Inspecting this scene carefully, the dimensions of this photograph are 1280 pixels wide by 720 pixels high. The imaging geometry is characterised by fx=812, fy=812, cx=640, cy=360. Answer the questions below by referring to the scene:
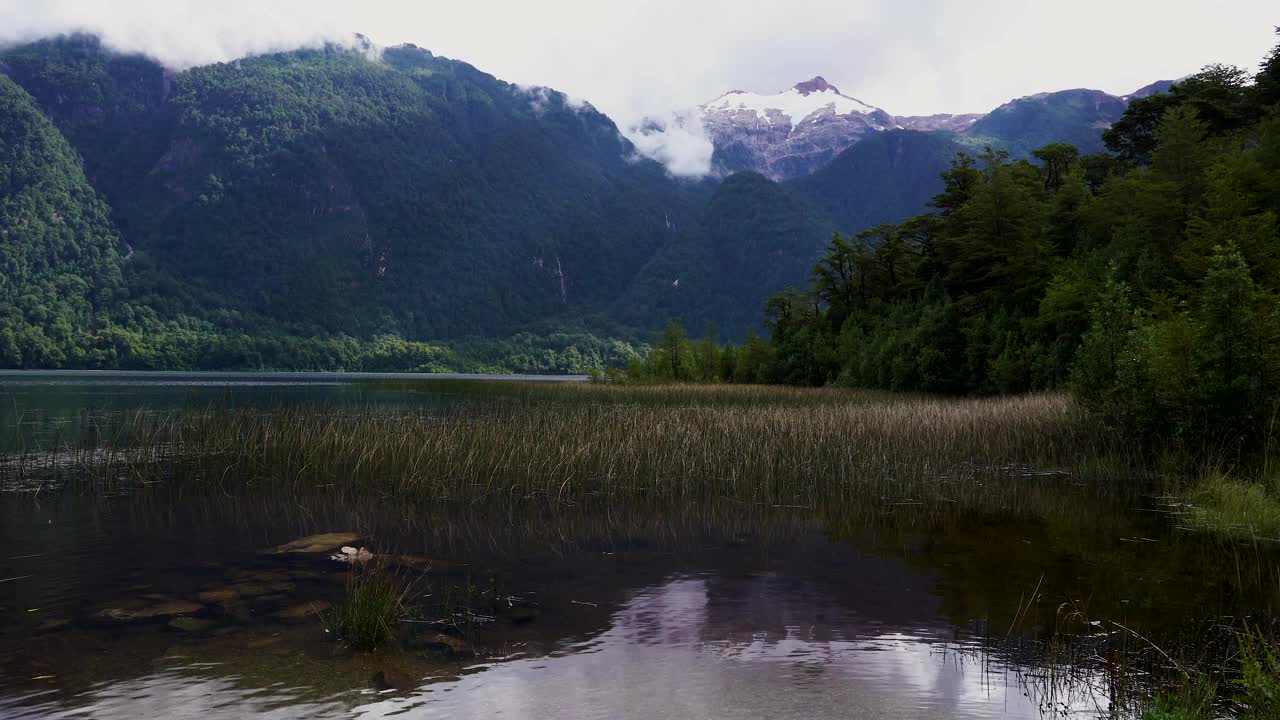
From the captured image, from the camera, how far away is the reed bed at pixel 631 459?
16.9m

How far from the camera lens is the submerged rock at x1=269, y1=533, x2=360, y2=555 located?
452 inches

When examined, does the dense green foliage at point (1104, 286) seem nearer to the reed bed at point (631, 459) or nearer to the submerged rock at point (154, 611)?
the reed bed at point (631, 459)

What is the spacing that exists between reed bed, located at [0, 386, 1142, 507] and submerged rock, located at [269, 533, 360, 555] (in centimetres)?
372

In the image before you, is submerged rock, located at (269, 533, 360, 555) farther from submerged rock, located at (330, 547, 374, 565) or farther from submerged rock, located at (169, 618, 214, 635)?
submerged rock, located at (169, 618, 214, 635)

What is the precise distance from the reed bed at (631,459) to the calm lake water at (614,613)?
2593 millimetres

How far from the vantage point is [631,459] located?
18.0m

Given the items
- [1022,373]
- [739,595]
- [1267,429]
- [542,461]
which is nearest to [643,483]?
[542,461]

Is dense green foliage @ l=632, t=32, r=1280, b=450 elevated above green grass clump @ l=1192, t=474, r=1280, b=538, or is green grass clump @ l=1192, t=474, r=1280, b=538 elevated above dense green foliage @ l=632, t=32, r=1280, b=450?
dense green foliage @ l=632, t=32, r=1280, b=450

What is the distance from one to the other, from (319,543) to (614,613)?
5.36 m

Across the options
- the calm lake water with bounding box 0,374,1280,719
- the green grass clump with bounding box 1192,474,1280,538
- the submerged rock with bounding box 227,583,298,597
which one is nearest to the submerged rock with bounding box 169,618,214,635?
the calm lake water with bounding box 0,374,1280,719

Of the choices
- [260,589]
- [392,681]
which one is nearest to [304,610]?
[260,589]

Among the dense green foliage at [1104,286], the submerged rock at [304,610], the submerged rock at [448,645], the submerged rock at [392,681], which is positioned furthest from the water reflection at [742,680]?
the dense green foliage at [1104,286]

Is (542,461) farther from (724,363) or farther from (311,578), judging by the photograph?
(724,363)

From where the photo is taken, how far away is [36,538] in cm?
1241
